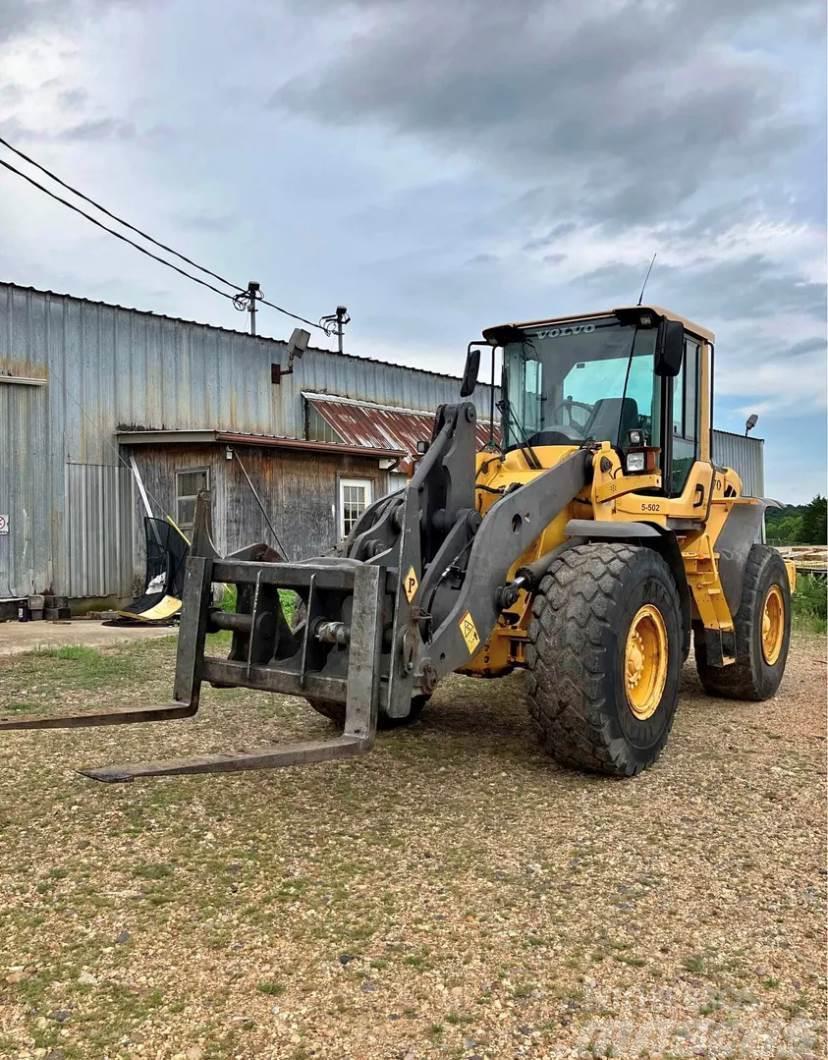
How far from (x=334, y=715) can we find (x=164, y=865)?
211 cm

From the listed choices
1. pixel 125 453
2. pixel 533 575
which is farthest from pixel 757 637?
pixel 125 453

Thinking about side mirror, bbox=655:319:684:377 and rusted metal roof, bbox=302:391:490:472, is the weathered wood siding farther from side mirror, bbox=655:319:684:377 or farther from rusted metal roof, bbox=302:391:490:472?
side mirror, bbox=655:319:684:377

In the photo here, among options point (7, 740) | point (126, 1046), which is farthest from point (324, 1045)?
point (7, 740)

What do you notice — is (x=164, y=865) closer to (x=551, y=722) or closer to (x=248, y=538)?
(x=551, y=722)

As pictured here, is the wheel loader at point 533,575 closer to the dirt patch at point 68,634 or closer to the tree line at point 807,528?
the dirt patch at point 68,634

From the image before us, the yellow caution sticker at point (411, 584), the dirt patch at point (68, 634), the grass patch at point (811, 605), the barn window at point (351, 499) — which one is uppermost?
the barn window at point (351, 499)

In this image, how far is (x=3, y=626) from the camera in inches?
528

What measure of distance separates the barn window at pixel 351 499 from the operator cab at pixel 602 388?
10512 millimetres

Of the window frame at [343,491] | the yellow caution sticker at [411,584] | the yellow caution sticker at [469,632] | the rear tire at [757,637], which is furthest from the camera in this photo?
the window frame at [343,491]

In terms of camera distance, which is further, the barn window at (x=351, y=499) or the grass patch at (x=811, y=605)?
the barn window at (x=351, y=499)

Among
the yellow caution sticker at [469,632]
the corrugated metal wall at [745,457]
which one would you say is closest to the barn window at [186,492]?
the yellow caution sticker at [469,632]

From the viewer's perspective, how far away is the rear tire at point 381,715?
580 cm

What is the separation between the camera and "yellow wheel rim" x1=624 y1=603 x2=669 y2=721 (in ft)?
17.5

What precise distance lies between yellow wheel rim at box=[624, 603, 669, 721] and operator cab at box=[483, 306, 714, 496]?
1.06m
